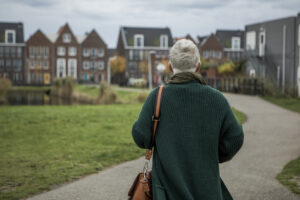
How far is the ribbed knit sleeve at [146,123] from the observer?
250 centimetres

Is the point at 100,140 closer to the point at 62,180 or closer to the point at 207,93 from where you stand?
the point at 62,180

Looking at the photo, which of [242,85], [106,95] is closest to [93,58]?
[106,95]

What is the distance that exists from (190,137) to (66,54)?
63863 mm

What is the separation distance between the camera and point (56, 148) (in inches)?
322

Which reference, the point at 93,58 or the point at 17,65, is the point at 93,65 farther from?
the point at 17,65

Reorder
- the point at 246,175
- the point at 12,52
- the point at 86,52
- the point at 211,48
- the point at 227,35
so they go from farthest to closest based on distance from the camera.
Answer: the point at 86,52 → the point at 227,35 → the point at 12,52 → the point at 211,48 → the point at 246,175

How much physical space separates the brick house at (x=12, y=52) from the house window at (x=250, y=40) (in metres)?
40.3

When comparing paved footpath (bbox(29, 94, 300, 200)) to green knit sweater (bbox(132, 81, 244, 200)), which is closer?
green knit sweater (bbox(132, 81, 244, 200))

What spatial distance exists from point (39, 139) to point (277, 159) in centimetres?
541

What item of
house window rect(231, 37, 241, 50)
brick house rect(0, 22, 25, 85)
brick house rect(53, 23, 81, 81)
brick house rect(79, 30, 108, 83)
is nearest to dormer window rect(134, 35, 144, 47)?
brick house rect(79, 30, 108, 83)

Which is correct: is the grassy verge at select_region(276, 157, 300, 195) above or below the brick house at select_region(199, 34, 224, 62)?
below

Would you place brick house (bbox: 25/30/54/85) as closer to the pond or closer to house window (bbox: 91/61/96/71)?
house window (bbox: 91/61/96/71)

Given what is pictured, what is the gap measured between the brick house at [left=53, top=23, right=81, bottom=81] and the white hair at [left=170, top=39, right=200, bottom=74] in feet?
205

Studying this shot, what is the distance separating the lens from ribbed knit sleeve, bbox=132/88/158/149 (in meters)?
2.50
